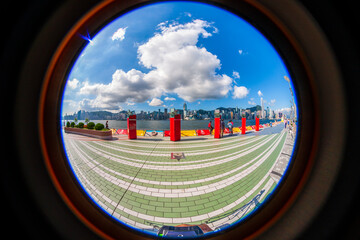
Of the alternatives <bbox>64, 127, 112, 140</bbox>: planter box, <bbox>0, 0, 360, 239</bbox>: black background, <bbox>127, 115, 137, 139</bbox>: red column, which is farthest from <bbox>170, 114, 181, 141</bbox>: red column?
<bbox>0, 0, 360, 239</bbox>: black background

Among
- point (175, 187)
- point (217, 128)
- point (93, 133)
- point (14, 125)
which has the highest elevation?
point (14, 125)

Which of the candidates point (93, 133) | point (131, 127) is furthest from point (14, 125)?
point (93, 133)

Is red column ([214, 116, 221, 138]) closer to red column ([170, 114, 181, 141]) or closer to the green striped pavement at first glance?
red column ([170, 114, 181, 141])

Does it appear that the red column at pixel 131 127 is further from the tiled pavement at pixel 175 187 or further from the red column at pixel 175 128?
the tiled pavement at pixel 175 187

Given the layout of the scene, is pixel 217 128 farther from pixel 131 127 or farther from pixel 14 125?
pixel 14 125

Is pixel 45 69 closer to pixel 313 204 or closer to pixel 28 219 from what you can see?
pixel 28 219

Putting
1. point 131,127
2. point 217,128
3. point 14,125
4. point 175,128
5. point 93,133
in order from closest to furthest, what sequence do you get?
point 14,125, point 175,128, point 131,127, point 217,128, point 93,133

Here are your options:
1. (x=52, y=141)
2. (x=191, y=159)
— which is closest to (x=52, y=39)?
(x=52, y=141)

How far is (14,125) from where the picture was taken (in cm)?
91

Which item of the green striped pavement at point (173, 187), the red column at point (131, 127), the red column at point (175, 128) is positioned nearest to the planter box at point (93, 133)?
the red column at point (131, 127)

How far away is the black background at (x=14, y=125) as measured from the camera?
0.78m

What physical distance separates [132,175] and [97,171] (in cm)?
129

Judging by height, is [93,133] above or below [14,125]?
below

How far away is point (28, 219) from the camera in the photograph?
81cm
